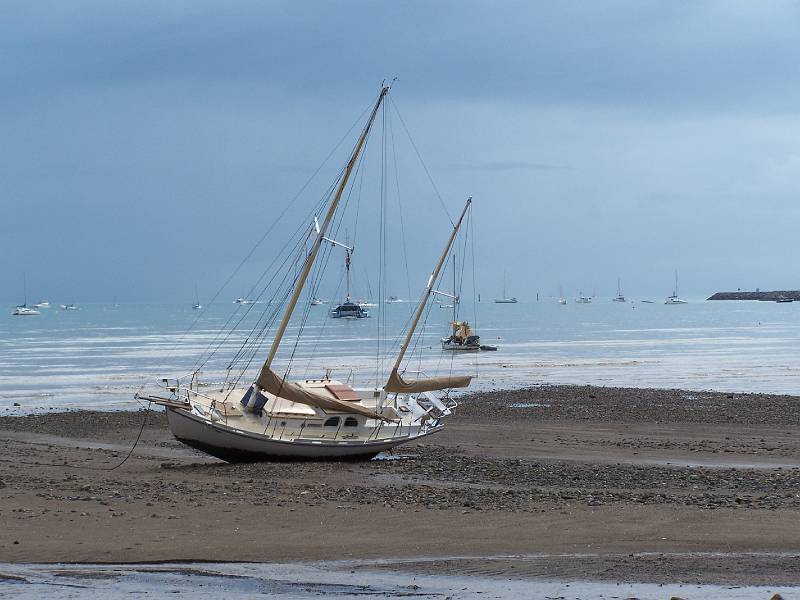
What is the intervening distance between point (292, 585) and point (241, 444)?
13700mm

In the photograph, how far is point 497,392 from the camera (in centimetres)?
5538

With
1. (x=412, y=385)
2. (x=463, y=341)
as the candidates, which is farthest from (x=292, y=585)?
(x=463, y=341)

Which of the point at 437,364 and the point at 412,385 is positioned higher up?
the point at 412,385

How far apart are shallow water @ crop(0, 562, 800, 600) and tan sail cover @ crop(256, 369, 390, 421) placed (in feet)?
43.3

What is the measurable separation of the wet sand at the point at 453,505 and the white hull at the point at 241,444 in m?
0.50

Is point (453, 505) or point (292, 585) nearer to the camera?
point (292, 585)

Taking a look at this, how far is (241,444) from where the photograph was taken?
2819 centimetres

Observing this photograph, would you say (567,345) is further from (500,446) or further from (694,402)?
(500,446)

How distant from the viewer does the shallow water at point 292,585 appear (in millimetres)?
14109

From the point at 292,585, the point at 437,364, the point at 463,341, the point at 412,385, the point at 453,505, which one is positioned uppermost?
the point at 412,385

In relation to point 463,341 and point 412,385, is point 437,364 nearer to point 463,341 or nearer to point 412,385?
point 463,341

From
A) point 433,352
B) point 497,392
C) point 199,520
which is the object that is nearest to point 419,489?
point 199,520

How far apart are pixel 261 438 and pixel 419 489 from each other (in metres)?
6.51

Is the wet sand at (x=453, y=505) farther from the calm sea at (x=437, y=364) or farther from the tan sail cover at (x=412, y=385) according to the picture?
the calm sea at (x=437, y=364)
